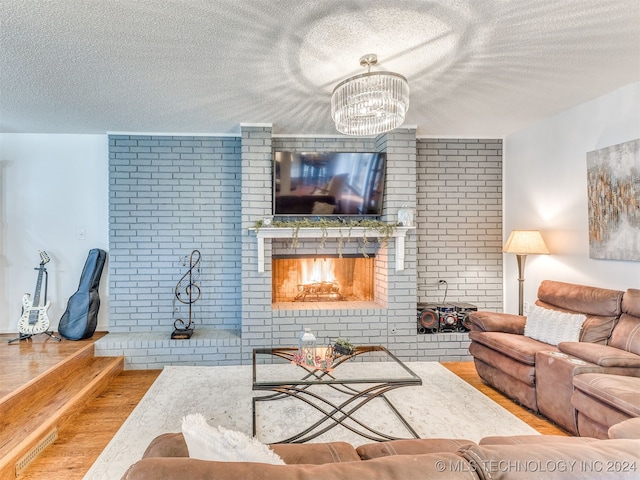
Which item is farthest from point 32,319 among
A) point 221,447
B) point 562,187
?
point 562,187

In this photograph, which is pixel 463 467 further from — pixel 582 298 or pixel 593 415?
pixel 582 298

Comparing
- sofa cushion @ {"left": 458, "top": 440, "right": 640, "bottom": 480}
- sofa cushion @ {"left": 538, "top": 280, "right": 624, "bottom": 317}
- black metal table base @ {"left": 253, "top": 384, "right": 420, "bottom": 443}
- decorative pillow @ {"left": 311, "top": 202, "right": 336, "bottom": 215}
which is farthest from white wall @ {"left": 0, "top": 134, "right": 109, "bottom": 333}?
sofa cushion @ {"left": 538, "top": 280, "right": 624, "bottom": 317}

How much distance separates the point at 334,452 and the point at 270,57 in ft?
7.13

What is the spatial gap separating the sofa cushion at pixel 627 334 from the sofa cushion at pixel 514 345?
372mm

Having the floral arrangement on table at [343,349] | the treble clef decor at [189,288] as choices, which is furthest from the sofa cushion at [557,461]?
the treble clef decor at [189,288]

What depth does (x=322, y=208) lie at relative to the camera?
3.92m

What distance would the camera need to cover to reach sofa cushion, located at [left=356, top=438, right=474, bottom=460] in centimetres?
119

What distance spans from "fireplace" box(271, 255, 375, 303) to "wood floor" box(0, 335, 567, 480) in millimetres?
1346

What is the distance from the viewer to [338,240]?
404 centimetres

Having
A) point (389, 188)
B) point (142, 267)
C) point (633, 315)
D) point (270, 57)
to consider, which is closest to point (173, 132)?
point (142, 267)

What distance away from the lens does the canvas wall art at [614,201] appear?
104 inches

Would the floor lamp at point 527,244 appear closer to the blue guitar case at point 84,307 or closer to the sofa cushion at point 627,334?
the sofa cushion at point 627,334

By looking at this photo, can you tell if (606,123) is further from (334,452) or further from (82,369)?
(82,369)

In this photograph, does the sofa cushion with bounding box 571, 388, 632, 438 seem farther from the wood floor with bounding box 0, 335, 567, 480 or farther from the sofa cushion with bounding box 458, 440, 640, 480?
the sofa cushion with bounding box 458, 440, 640, 480
